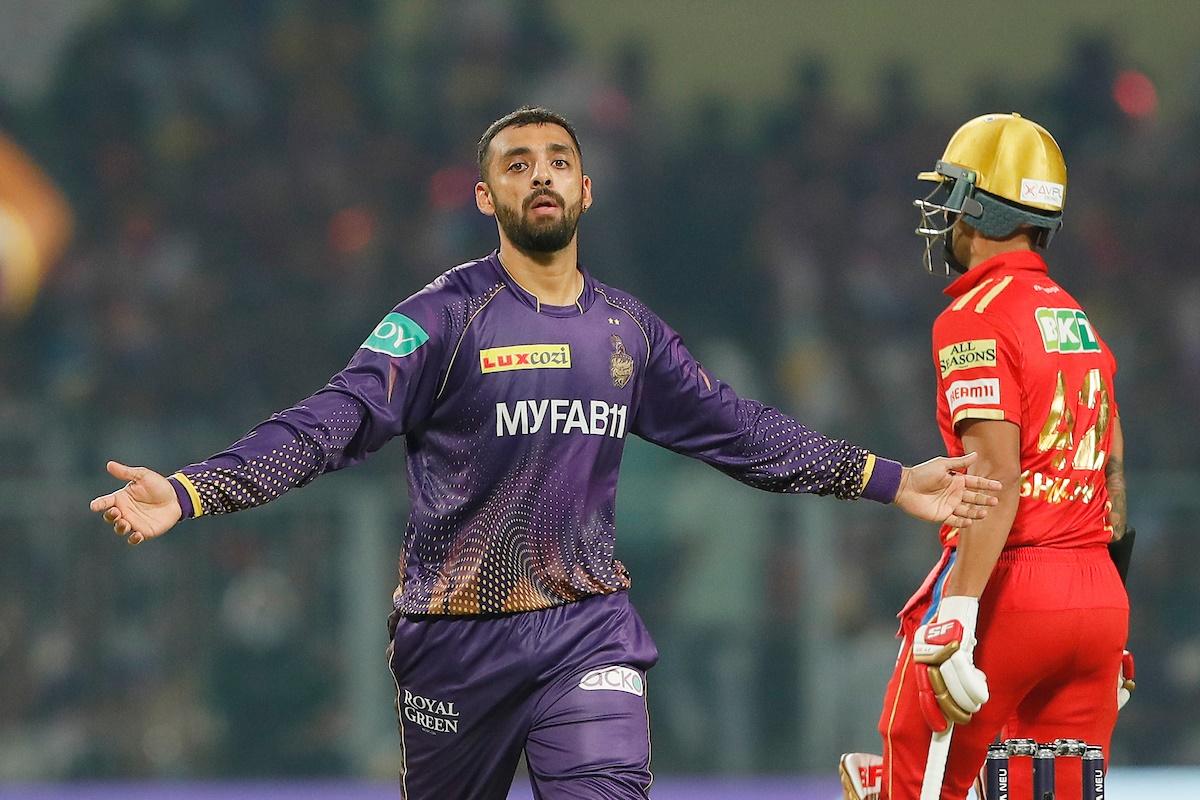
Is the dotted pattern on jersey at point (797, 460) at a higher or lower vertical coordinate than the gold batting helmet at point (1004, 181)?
lower

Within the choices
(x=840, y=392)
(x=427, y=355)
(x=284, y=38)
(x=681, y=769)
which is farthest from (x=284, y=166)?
(x=427, y=355)

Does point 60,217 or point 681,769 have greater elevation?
point 60,217

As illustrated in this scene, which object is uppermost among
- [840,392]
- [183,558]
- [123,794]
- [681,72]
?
[681,72]

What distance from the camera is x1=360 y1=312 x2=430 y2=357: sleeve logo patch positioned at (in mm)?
3971

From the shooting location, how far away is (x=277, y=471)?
3666 millimetres

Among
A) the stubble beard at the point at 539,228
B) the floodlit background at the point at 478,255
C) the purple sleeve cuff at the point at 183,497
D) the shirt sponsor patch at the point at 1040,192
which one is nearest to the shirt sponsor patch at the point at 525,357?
the stubble beard at the point at 539,228

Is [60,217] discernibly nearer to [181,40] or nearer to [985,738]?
[181,40]

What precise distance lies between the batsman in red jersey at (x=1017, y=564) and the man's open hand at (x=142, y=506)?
1918 mm

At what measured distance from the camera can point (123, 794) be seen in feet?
29.1

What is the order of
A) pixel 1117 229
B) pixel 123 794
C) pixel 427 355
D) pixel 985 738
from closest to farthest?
pixel 427 355
pixel 985 738
pixel 123 794
pixel 1117 229

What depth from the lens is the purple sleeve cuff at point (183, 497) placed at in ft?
11.3

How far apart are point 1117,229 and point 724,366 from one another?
294 cm

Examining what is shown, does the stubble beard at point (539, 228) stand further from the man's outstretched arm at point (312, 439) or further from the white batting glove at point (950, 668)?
the white batting glove at point (950, 668)

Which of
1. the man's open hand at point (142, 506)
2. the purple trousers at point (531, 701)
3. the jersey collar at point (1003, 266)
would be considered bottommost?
the purple trousers at point (531, 701)
